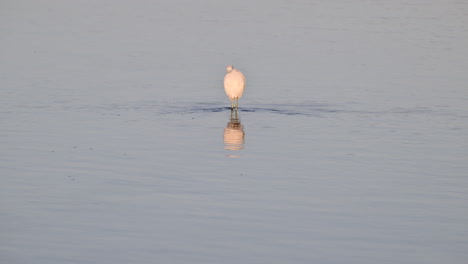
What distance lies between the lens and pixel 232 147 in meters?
15.5

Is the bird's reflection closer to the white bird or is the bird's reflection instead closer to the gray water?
the gray water

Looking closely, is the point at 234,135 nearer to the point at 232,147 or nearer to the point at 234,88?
the point at 232,147

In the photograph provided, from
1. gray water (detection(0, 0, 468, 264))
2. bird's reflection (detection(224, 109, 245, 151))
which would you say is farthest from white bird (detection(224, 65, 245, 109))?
bird's reflection (detection(224, 109, 245, 151))

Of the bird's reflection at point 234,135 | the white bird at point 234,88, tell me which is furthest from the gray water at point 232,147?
the white bird at point 234,88

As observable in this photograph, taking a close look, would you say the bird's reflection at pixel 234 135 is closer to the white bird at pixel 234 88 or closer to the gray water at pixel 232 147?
the gray water at pixel 232 147

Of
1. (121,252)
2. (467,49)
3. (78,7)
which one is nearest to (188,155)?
(121,252)

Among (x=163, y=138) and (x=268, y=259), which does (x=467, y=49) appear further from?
(x=268, y=259)

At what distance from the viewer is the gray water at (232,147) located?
34.2ft

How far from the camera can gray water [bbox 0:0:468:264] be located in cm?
1041

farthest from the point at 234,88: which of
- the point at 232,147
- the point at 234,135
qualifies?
the point at 232,147

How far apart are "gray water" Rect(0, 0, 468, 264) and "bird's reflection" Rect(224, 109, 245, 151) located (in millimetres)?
35

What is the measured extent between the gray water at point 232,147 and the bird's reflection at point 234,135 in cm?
3

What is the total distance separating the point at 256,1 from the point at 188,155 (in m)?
29.1

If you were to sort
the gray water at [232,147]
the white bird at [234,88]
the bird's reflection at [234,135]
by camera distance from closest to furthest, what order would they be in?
the gray water at [232,147] → the bird's reflection at [234,135] → the white bird at [234,88]
